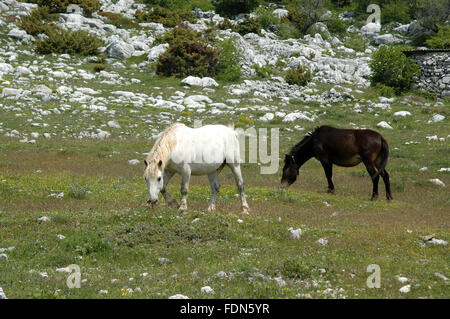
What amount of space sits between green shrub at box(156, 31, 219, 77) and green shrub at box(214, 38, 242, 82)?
1.83 feet

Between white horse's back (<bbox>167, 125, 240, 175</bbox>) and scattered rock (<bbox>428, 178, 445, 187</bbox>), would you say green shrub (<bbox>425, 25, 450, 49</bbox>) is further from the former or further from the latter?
white horse's back (<bbox>167, 125, 240, 175</bbox>)

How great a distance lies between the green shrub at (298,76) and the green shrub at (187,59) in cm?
549

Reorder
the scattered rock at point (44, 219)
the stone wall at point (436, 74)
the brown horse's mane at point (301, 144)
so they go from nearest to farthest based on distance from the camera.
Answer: the scattered rock at point (44, 219) < the brown horse's mane at point (301, 144) < the stone wall at point (436, 74)

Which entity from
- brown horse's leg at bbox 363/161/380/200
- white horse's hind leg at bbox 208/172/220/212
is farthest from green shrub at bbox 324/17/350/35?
white horse's hind leg at bbox 208/172/220/212

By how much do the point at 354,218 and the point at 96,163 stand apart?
10490 mm

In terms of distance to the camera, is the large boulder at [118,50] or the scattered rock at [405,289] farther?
the large boulder at [118,50]

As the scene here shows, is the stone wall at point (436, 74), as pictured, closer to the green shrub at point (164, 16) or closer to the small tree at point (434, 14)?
the small tree at point (434, 14)

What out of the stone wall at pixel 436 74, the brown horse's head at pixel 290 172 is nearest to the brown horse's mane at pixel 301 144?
the brown horse's head at pixel 290 172

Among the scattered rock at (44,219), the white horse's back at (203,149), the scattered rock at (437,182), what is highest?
the white horse's back at (203,149)

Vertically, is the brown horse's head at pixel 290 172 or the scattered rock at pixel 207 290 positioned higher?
the scattered rock at pixel 207 290

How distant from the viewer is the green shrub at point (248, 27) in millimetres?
46469

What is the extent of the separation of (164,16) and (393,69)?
75.4 feet

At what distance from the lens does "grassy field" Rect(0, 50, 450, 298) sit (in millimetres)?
7512

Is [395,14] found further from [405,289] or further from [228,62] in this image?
[405,289]
